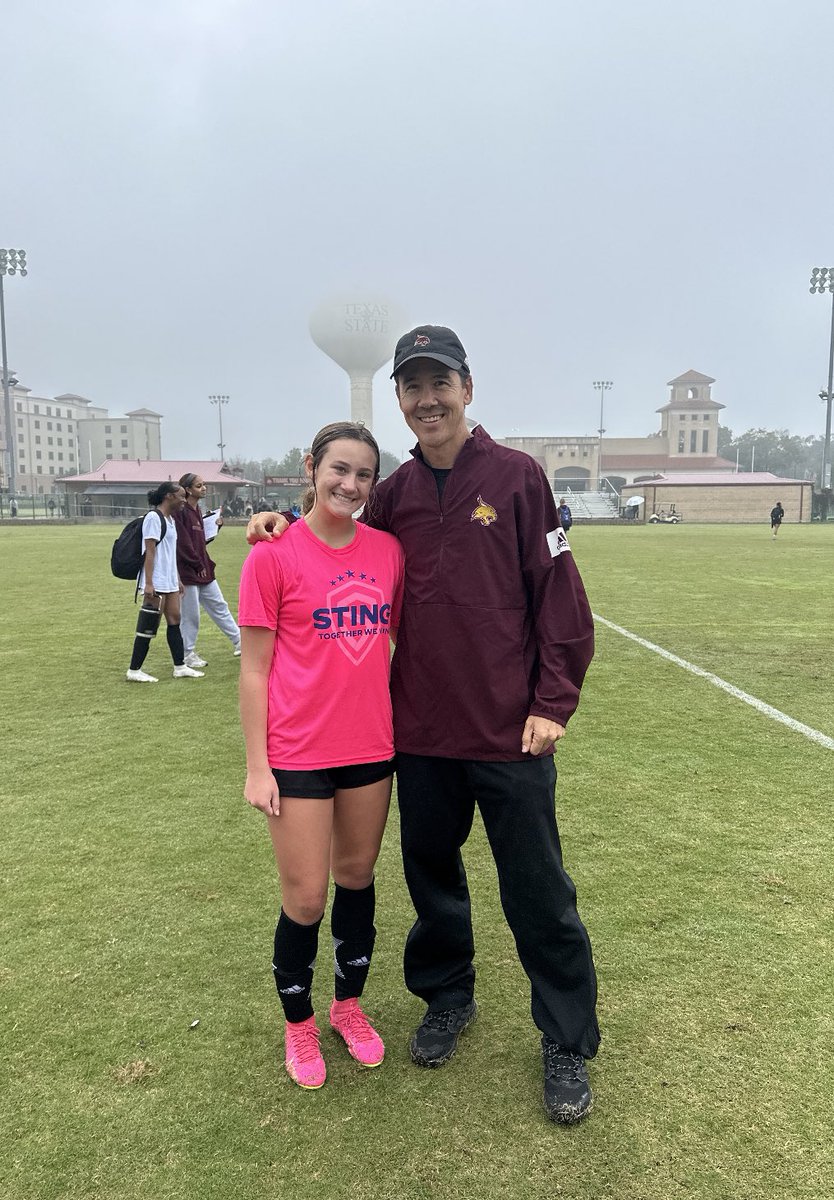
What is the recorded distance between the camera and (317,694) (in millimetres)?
2295

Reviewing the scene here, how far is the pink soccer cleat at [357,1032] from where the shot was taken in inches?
97.8

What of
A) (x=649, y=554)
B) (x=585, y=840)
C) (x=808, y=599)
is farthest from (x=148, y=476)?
(x=585, y=840)

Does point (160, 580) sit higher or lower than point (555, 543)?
lower

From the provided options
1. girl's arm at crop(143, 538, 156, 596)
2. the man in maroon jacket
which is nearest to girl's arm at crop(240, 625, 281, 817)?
the man in maroon jacket

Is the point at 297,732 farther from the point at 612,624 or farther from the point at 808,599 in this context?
the point at 808,599

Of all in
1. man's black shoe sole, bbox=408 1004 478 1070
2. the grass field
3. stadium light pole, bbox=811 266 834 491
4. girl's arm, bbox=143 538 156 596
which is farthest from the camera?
stadium light pole, bbox=811 266 834 491

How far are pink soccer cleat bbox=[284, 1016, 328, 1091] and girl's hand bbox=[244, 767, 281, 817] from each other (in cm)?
72

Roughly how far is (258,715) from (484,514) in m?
0.87

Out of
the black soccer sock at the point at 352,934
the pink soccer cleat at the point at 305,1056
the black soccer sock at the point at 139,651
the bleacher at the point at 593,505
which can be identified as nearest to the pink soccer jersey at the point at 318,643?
the black soccer sock at the point at 352,934

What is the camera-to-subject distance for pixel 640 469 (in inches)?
4254

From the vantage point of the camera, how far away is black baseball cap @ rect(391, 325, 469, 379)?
2.27 meters

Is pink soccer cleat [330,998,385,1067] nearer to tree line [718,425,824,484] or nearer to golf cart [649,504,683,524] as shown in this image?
golf cart [649,504,683,524]

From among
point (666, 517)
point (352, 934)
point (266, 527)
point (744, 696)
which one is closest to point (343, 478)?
point (266, 527)

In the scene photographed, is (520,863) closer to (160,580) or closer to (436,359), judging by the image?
(436,359)
